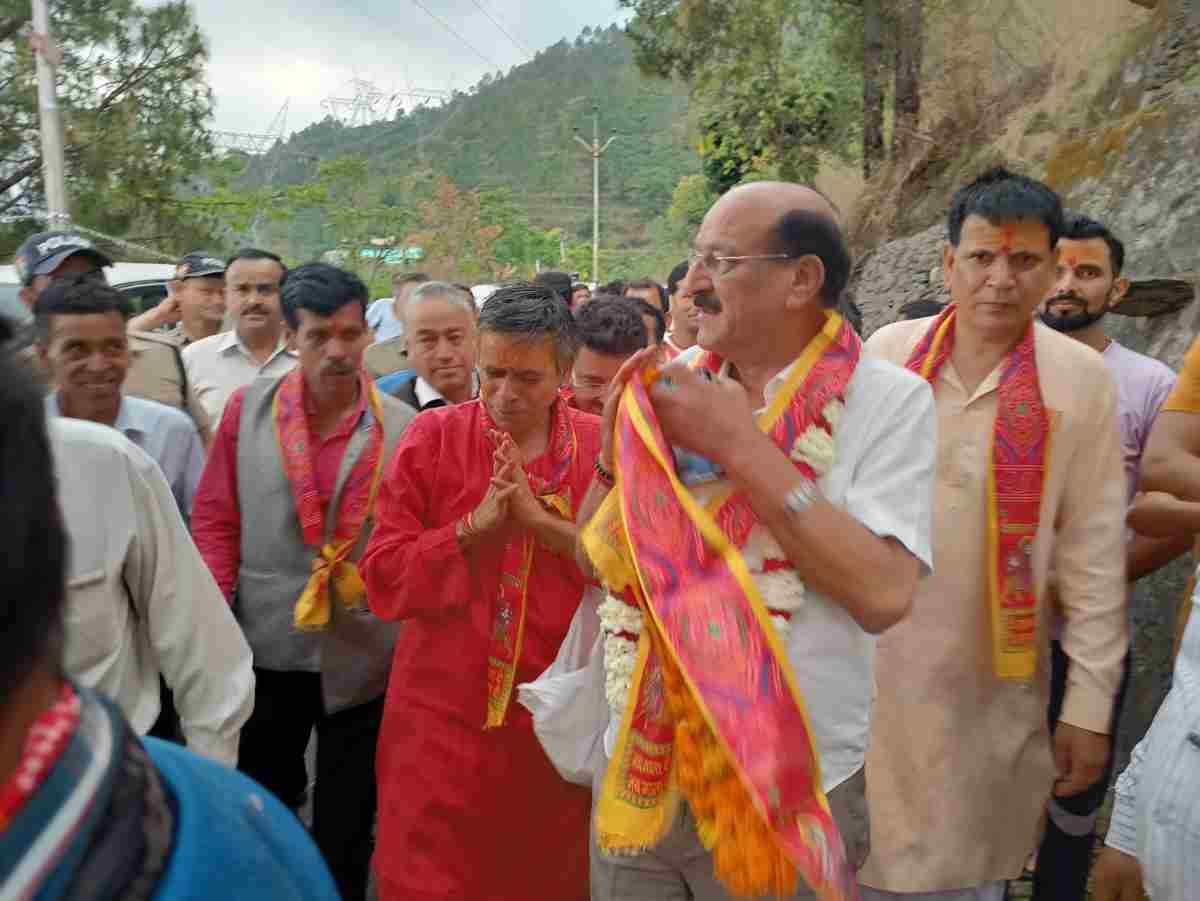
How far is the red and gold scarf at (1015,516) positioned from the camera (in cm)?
291

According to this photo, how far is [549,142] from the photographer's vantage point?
254ft

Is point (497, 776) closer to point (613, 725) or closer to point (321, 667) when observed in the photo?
point (321, 667)

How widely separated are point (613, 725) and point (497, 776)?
1.09 meters

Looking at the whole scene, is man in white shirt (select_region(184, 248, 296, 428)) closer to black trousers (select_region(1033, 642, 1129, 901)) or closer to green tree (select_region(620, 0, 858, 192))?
black trousers (select_region(1033, 642, 1129, 901))

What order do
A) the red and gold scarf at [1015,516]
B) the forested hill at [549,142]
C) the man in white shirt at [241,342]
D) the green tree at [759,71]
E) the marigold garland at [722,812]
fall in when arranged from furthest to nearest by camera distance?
the forested hill at [549,142] < the green tree at [759,71] < the man in white shirt at [241,342] < the red and gold scarf at [1015,516] < the marigold garland at [722,812]

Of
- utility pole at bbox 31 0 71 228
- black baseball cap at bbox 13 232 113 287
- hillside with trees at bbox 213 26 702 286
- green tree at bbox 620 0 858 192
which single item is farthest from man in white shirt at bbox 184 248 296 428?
hillside with trees at bbox 213 26 702 286

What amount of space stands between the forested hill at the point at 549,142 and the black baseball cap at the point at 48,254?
5847 cm

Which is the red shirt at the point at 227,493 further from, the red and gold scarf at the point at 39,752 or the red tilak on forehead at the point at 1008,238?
the red and gold scarf at the point at 39,752

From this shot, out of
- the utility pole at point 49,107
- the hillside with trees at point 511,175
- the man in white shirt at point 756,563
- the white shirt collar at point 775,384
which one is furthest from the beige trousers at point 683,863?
the hillside with trees at point 511,175

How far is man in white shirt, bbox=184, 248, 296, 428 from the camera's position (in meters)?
5.51

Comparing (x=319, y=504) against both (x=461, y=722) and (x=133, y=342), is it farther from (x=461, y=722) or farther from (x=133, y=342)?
(x=133, y=342)

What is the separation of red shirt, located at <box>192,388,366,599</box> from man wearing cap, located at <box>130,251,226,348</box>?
2947 millimetres

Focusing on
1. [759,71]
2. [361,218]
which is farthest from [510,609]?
[361,218]

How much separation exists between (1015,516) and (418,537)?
1612 mm
